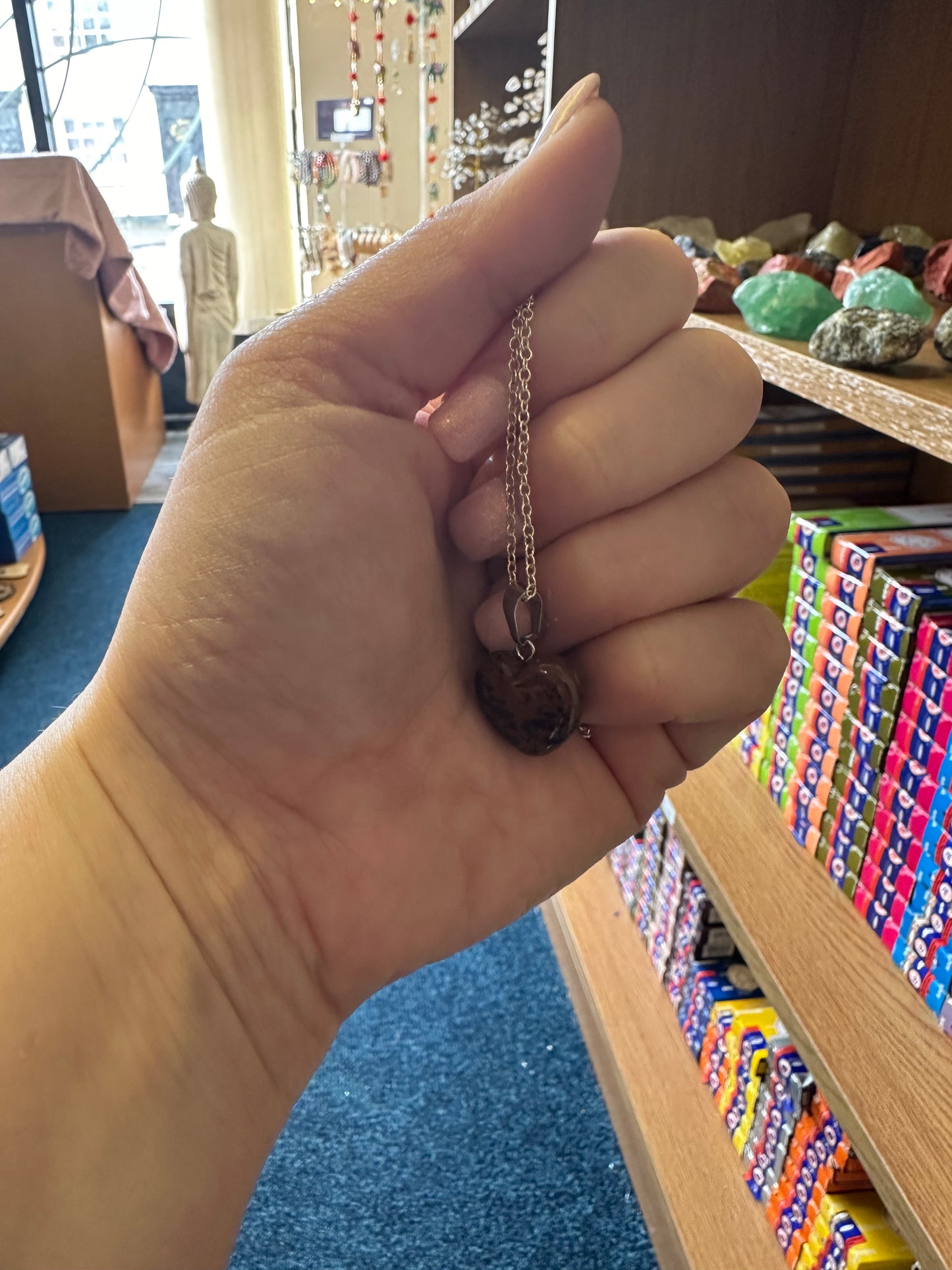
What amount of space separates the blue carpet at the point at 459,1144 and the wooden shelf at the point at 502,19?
1376mm

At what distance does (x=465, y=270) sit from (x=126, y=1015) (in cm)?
44

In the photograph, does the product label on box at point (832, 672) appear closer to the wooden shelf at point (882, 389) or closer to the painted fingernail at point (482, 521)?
the wooden shelf at point (882, 389)

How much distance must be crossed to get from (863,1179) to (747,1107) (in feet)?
0.51

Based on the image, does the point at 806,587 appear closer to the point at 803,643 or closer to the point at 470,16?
the point at 803,643

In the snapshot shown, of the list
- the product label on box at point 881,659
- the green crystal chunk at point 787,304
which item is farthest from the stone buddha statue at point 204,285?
the product label on box at point 881,659

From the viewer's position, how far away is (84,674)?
2.10 meters

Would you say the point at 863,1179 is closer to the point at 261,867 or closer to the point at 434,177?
the point at 261,867

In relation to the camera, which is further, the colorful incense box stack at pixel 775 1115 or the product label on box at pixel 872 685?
the colorful incense box stack at pixel 775 1115

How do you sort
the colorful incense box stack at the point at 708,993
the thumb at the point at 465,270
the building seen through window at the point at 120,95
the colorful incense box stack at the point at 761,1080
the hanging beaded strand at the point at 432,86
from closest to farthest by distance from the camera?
the thumb at the point at 465,270 → the colorful incense box stack at the point at 761,1080 → the colorful incense box stack at the point at 708,993 → the hanging beaded strand at the point at 432,86 → the building seen through window at the point at 120,95

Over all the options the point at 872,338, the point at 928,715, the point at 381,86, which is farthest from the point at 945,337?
the point at 381,86

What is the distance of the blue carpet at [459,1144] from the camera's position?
105cm

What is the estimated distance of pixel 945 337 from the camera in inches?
23.4

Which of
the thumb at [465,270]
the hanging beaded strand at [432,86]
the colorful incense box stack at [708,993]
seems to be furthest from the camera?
the hanging beaded strand at [432,86]

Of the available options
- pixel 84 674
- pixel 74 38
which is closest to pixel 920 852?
pixel 84 674
